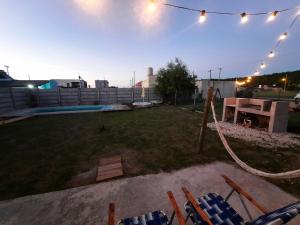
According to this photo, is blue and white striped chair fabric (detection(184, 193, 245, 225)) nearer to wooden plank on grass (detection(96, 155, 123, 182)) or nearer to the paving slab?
the paving slab

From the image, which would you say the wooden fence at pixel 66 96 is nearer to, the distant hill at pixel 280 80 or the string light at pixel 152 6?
the string light at pixel 152 6

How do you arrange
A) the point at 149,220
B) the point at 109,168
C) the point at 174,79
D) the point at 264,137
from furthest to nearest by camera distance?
the point at 174,79, the point at 264,137, the point at 109,168, the point at 149,220

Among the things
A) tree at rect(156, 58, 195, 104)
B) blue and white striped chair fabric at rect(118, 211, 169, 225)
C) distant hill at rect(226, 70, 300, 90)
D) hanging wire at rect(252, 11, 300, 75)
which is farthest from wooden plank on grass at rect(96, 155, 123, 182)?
distant hill at rect(226, 70, 300, 90)

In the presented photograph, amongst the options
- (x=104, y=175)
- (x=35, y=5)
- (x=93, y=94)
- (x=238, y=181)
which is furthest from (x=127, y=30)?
(x=238, y=181)

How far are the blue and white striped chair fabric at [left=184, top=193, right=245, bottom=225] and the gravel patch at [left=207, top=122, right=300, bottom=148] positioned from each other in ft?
12.8

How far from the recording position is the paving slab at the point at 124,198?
80.0 inches

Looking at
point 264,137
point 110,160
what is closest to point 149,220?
point 110,160

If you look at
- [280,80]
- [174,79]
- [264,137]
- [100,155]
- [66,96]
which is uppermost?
[280,80]

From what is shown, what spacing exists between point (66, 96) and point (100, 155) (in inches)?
528

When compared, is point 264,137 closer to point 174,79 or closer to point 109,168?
point 109,168

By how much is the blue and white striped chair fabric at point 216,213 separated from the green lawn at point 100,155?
150 cm

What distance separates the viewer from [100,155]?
404 centimetres

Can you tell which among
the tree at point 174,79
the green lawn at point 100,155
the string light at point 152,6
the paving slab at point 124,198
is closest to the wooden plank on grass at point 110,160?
the green lawn at point 100,155

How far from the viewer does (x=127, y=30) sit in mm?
10578
